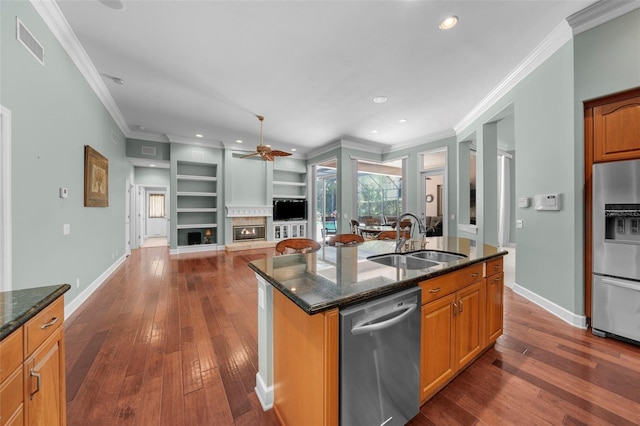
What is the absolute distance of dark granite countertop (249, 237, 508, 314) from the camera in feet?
3.60

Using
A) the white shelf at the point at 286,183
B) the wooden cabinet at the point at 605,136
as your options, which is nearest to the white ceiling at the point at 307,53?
the wooden cabinet at the point at 605,136

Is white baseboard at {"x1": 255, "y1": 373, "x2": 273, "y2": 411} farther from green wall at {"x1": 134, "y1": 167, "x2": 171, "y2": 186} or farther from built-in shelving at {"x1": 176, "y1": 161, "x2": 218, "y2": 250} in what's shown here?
green wall at {"x1": 134, "y1": 167, "x2": 171, "y2": 186}

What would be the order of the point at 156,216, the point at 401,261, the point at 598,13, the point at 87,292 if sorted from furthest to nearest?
the point at 156,216
the point at 87,292
the point at 598,13
the point at 401,261

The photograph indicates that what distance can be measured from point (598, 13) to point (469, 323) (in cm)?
314

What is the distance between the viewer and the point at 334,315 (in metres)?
1.06

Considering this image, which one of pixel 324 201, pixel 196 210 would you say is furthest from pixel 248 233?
pixel 324 201

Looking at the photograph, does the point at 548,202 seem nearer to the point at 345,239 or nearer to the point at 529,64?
the point at 529,64

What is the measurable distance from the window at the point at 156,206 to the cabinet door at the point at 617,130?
11.7 metres

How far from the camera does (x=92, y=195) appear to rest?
11.5ft

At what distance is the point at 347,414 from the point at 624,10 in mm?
3955

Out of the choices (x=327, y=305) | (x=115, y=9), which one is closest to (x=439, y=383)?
(x=327, y=305)

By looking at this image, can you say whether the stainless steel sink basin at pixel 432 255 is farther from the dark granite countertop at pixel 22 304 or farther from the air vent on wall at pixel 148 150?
the air vent on wall at pixel 148 150

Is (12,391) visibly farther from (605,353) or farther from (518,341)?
(605,353)

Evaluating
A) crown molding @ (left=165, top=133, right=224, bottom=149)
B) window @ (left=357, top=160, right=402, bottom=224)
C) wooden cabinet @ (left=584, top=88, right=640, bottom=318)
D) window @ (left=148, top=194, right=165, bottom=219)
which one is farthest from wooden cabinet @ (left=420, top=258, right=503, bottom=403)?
window @ (left=148, top=194, right=165, bottom=219)
